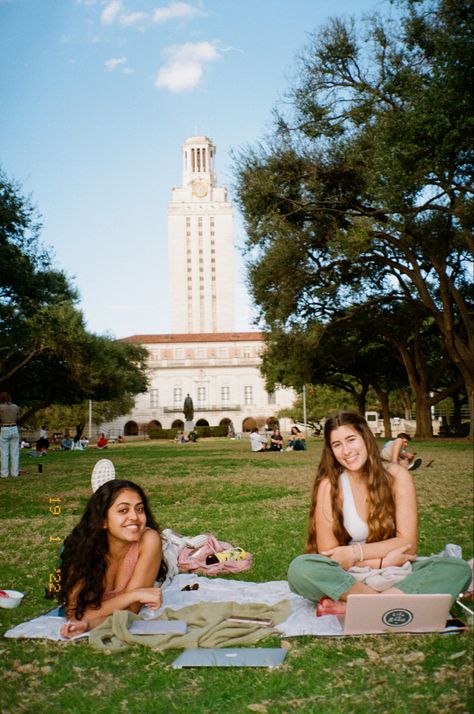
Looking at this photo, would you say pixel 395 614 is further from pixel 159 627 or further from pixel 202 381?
pixel 202 381

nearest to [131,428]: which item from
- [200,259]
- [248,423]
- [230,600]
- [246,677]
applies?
[248,423]

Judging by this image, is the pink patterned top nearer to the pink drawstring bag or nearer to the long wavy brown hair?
the long wavy brown hair

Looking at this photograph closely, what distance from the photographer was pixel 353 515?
14.0 feet

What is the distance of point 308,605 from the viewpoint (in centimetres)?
423

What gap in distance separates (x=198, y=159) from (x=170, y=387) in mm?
45869

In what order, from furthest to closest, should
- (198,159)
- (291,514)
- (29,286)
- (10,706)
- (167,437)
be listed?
(198,159) < (167,437) < (29,286) < (291,514) < (10,706)

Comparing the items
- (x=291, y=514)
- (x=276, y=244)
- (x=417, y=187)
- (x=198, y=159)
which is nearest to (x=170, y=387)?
(x=198, y=159)

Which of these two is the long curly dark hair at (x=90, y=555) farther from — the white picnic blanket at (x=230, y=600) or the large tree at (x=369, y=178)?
the large tree at (x=369, y=178)

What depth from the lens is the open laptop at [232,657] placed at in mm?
3223

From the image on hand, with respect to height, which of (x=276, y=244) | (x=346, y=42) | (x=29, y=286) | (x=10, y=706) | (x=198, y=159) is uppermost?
(x=198, y=159)

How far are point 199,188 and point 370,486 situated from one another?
11040 cm

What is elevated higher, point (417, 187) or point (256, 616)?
point (417, 187)

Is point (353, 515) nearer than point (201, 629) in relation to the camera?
No

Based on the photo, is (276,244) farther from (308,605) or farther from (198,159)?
(198,159)
